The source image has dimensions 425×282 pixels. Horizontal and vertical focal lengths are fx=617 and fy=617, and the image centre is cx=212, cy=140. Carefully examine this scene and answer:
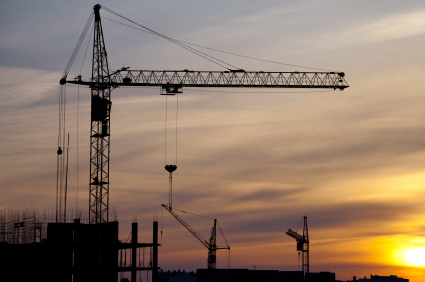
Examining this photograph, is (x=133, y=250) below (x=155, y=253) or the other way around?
the other way around

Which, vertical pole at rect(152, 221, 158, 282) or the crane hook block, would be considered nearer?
vertical pole at rect(152, 221, 158, 282)

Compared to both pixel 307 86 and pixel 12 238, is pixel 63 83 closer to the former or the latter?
pixel 12 238

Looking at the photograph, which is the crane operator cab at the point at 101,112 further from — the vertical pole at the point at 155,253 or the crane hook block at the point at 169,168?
the vertical pole at the point at 155,253

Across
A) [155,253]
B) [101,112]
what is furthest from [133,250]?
[101,112]

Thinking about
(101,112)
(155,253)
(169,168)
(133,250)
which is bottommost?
(155,253)

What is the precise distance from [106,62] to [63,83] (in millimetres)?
11658

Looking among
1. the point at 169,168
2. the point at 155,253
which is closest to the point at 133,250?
the point at 155,253

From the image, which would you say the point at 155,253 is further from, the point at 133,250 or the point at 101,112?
the point at 101,112

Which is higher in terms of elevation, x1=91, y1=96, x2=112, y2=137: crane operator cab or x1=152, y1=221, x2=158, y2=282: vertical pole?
x1=91, y1=96, x2=112, y2=137: crane operator cab

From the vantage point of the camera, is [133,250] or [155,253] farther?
[133,250]

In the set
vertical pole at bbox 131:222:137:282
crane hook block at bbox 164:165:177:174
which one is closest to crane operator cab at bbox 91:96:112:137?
crane hook block at bbox 164:165:177:174

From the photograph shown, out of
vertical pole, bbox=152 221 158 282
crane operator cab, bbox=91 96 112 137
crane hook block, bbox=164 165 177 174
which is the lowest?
vertical pole, bbox=152 221 158 282

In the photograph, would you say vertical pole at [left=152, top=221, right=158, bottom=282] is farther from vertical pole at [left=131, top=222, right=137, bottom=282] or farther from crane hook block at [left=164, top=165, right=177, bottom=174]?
crane hook block at [left=164, top=165, right=177, bottom=174]

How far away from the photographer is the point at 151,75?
124 m
